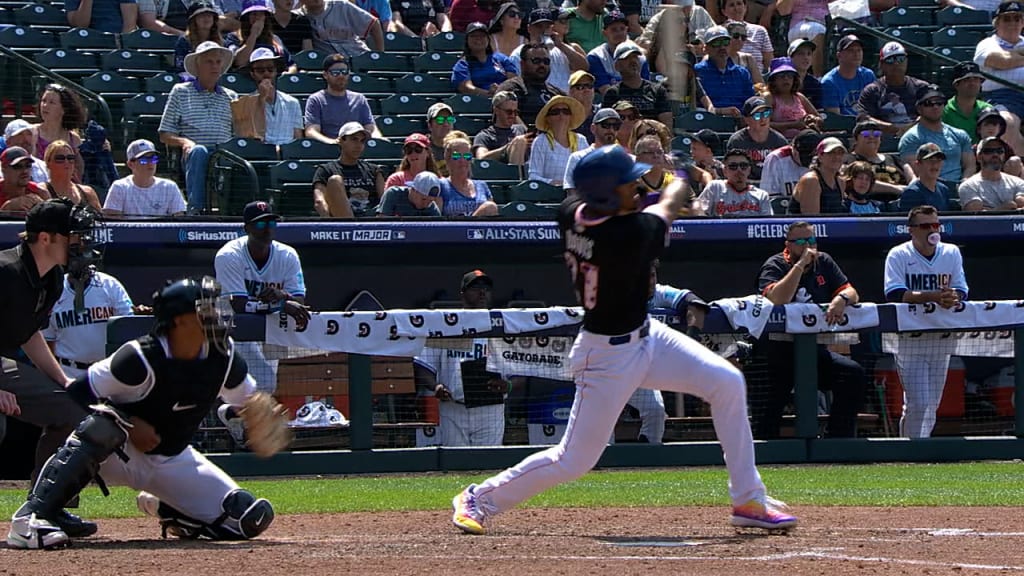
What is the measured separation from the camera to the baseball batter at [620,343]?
19.0 feet

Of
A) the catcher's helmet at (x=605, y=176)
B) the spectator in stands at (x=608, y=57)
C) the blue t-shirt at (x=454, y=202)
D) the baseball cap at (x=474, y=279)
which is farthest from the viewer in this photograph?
the spectator in stands at (x=608, y=57)

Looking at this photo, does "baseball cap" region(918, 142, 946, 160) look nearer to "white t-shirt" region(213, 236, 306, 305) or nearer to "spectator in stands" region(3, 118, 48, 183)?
"white t-shirt" region(213, 236, 306, 305)

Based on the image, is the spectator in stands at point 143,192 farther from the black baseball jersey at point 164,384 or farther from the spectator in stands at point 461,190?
the black baseball jersey at point 164,384

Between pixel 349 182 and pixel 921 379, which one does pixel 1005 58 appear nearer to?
pixel 921 379

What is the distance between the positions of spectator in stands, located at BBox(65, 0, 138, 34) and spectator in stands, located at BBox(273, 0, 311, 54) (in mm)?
1325

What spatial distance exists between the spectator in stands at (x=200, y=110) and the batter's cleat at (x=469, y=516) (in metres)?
6.01

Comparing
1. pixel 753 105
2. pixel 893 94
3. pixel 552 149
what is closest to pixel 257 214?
pixel 552 149

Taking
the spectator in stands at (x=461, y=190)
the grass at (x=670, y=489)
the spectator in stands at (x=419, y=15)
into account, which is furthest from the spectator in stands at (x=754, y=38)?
the grass at (x=670, y=489)

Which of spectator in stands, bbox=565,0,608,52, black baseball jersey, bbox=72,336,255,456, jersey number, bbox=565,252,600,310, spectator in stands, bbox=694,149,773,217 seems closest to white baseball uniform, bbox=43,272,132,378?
black baseball jersey, bbox=72,336,255,456

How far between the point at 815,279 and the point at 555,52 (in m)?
4.39

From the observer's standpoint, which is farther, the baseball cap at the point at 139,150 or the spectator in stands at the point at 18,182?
the baseball cap at the point at 139,150

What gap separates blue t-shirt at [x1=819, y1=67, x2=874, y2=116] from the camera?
1448cm

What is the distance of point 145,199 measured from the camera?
36.8 feet

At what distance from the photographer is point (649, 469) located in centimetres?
1009
